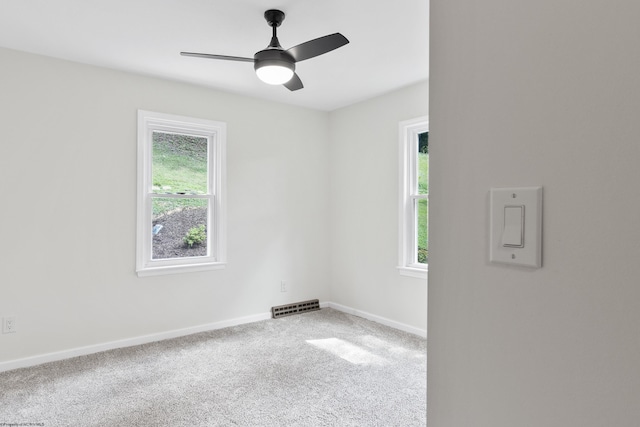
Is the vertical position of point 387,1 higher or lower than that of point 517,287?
higher

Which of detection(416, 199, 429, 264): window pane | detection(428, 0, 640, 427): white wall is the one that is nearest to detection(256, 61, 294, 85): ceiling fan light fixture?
detection(428, 0, 640, 427): white wall

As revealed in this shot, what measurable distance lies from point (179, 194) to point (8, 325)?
5.60 feet

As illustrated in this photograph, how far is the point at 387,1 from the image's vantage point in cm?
231

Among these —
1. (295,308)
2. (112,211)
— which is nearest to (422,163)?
(295,308)

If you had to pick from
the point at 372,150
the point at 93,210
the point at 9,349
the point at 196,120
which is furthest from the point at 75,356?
the point at 372,150

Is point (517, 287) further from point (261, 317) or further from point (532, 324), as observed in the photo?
point (261, 317)

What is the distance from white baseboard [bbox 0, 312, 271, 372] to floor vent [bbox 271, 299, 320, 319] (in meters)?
0.10

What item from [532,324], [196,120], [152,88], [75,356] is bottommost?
[75,356]

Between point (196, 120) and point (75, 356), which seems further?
point (196, 120)

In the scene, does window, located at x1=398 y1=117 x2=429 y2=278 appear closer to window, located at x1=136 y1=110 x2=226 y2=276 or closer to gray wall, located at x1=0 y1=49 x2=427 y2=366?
gray wall, located at x1=0 y1=49 x2=427 y2=366

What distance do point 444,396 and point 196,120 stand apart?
12.3ft

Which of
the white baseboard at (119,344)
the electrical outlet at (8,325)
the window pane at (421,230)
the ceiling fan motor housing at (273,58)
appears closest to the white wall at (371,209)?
the window pane at (421,230)

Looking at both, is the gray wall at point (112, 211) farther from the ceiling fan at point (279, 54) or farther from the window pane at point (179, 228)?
the ceiling fan at point (279, 54)

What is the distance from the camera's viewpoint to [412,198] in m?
3.96
